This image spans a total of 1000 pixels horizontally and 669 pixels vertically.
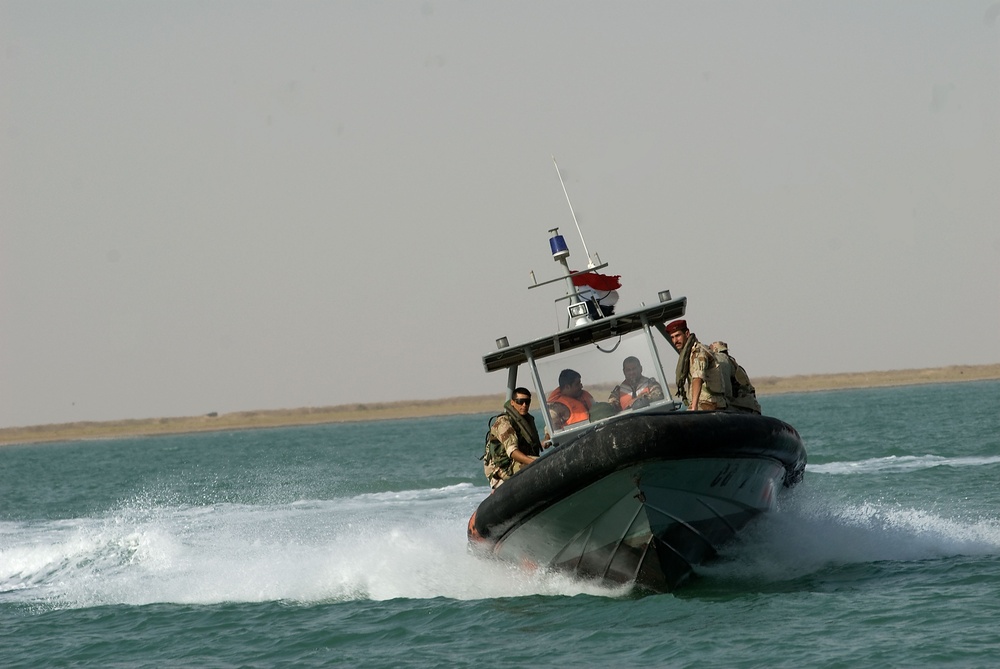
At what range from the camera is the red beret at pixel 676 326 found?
10.4 meters

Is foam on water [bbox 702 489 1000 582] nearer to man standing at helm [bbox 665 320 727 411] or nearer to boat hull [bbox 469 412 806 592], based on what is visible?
boat hull [bbox 469 412 806 592]

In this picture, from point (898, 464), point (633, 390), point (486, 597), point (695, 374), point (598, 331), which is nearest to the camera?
point (695, 374)

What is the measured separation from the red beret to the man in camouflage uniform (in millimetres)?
1426

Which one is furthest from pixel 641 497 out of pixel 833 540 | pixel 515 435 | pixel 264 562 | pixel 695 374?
pixel 264 562

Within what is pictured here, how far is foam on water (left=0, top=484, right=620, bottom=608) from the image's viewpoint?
1208 centimetres

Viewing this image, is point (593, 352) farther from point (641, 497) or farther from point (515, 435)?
point (641, 497)

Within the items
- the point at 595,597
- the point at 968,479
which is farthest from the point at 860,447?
the point at 595,597

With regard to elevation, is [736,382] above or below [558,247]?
below

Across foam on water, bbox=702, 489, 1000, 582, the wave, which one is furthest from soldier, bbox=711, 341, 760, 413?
the wave

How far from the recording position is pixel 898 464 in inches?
953

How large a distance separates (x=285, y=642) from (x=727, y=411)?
440 centimetres

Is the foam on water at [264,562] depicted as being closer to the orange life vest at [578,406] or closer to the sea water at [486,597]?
the sea water at [486,597]

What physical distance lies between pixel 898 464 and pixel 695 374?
1564 centimetres

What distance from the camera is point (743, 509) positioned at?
10.6 meters
